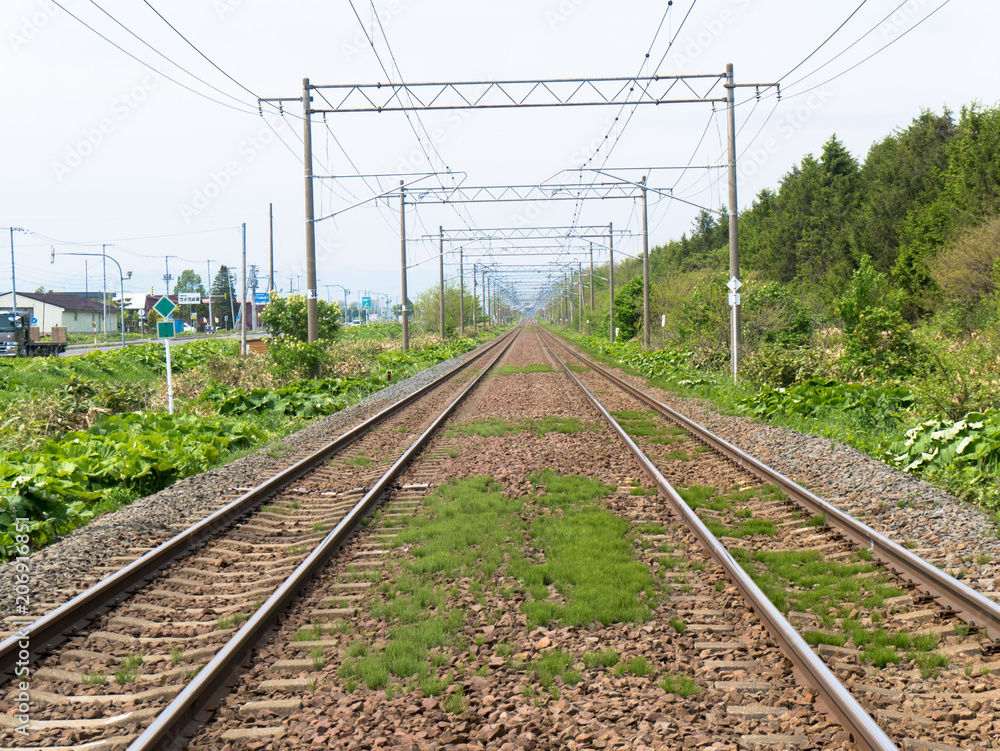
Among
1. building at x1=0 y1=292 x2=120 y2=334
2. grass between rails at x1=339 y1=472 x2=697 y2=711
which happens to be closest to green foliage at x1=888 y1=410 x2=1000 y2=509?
grass between rails at x1=339 y1=472 x2=697 y2=711

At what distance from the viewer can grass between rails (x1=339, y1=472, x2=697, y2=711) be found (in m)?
4.82

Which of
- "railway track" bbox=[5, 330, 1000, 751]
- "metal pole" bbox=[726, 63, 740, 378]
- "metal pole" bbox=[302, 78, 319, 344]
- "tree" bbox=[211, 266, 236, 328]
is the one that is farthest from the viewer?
"tree" bbox=[211, 266, 236, 328]

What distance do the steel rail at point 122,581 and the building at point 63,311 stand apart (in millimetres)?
98121

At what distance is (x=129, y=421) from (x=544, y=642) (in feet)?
35.1

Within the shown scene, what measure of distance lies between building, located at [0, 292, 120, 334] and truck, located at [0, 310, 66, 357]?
49158 millimetres

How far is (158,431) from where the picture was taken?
13250 millimetres

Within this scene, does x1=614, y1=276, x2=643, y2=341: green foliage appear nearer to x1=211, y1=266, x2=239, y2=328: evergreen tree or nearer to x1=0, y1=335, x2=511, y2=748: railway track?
x1=0, y1=335, x2=511, y2=748: railway track

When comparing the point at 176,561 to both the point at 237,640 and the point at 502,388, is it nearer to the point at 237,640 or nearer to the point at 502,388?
the point at 237,640

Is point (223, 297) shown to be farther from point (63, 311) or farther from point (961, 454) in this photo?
point (961, 454)

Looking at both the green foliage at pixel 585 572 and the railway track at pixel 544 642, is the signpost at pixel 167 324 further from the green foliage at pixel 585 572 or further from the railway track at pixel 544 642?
the green foliage at pixel 585 572

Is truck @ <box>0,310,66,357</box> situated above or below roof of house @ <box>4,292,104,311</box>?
below

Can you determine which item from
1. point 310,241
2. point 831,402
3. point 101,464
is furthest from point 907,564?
point 310,241

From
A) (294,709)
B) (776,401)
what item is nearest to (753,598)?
(294,709)

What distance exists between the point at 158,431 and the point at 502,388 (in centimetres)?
1179
